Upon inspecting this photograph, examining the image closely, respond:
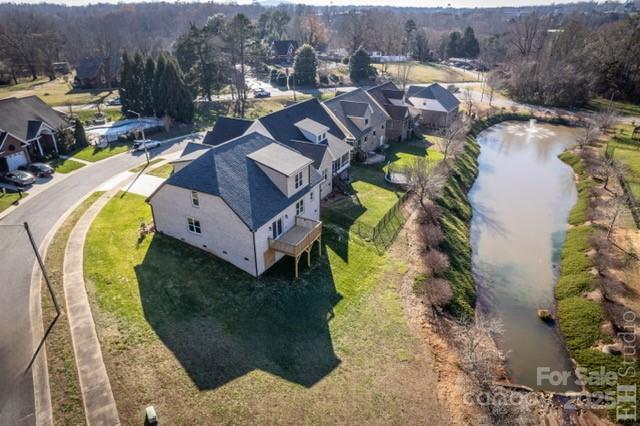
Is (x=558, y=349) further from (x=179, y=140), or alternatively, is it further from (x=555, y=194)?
(x=179, y=140)

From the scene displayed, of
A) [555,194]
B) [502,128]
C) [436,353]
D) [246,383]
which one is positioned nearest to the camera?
[246,383]

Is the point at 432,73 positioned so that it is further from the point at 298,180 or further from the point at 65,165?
the point at 65,165

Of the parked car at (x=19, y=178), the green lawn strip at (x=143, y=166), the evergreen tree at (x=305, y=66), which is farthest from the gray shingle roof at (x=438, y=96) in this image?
the parked car at (x=19, y=178)

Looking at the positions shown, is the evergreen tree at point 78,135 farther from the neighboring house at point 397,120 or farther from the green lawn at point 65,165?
the neighboring house at point 397,120

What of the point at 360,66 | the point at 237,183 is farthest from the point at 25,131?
the point at 360,66

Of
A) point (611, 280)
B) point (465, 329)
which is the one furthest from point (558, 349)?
point (611, 280)

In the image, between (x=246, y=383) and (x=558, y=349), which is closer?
(x=246, y=383)
